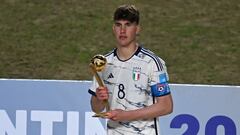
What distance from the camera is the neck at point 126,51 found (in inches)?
146

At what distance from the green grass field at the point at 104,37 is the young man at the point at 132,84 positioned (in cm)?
418

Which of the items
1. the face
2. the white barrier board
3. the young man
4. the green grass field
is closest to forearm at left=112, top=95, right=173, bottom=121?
the young man

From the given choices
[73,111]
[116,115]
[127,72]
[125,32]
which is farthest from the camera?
[73,111]

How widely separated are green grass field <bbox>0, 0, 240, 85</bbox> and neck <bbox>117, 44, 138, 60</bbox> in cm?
422

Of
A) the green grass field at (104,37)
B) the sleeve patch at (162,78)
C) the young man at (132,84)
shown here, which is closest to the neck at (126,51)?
the young man at (132,84)

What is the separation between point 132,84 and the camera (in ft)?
12.2

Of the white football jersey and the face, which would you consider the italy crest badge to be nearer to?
the white football jersey

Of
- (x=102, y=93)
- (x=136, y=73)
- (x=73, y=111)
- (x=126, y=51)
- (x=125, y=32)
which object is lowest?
(x=73, y=111)

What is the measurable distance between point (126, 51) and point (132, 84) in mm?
196

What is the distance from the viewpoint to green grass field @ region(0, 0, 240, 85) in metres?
8.17

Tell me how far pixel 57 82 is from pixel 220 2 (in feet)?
16.9

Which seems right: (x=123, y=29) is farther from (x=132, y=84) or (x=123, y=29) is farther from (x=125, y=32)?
(x=132, y=84)

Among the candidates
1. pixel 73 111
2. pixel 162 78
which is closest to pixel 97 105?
pixel 162 78

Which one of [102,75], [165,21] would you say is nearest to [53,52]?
[165,21]
